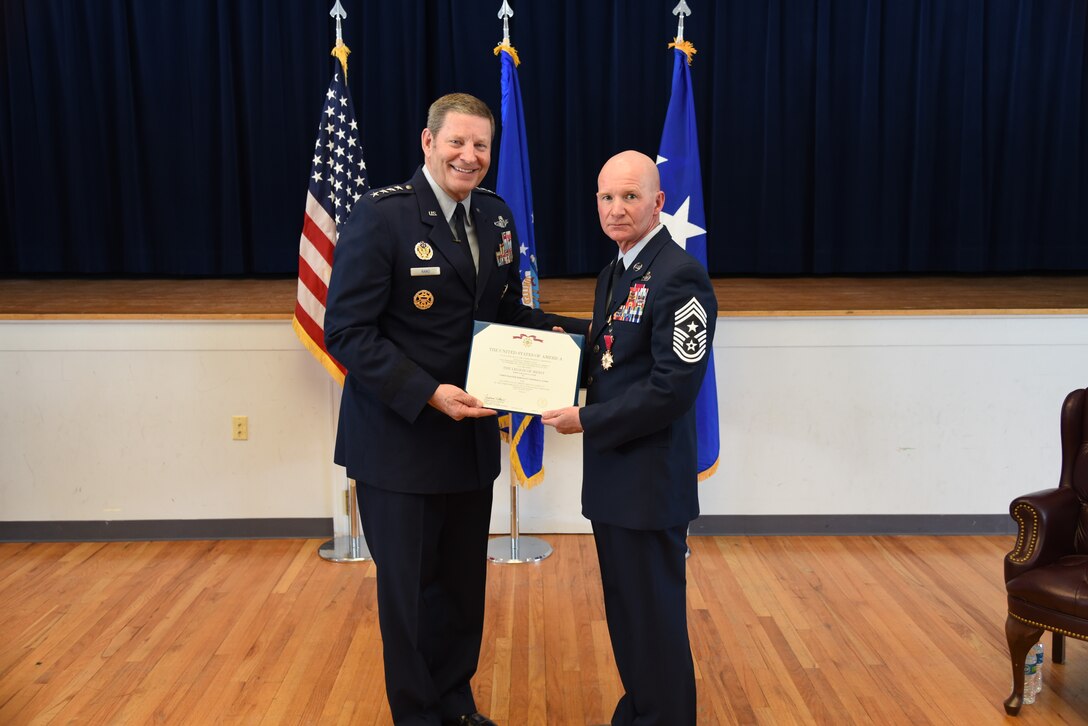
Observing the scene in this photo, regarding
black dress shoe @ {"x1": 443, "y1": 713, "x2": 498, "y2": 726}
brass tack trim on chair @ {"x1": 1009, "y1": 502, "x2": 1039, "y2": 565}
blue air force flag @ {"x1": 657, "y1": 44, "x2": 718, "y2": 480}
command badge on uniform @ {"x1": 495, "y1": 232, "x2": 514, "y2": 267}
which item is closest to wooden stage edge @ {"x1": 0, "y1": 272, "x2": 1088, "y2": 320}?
blue air force flag @ {"x1": 657, "y1": 44, "x2": 718, "y2": 480}

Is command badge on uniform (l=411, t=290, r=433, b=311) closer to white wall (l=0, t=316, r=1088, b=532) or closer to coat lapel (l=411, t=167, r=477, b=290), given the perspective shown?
coat lapel (l=411, t=167, r=477, b=290)

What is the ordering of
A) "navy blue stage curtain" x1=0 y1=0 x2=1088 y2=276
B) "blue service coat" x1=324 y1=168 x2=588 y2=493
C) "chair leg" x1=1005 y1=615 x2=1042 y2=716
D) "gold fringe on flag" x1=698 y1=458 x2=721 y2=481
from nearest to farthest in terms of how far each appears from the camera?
"blue service coat" x1=324 y1=168 x2=588 y2=493
"chair leg" x1=1005 y1=615 x2=1042 y2=716
"gold fringe on flag" x1=698 y1=458 x2=721 y2=481
"navy blue stage curtain" x1=0 y1=0 x2=1088 y2=276

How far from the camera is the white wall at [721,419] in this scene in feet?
13.5

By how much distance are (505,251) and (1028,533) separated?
1.71 metres

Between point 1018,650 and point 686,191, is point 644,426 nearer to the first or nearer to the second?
point 1018,650

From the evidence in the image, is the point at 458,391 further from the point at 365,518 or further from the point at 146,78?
the point at 146,78

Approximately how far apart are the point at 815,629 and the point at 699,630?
0.39m

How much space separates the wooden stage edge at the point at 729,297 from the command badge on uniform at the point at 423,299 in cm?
186

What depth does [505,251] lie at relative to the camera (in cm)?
260

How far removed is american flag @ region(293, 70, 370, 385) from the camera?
12.8 feet

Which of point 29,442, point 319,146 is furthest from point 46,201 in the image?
point 319,146

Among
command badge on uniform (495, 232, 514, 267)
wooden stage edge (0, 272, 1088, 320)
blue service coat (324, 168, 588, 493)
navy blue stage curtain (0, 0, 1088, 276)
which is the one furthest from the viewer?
navy blue stage curtain (0, 0, 1088, 276)

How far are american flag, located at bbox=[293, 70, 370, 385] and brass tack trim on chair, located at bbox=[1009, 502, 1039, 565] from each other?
8.02 ft

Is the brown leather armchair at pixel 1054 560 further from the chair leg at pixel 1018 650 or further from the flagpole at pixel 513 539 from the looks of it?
the flagpole at pixel 513 539
